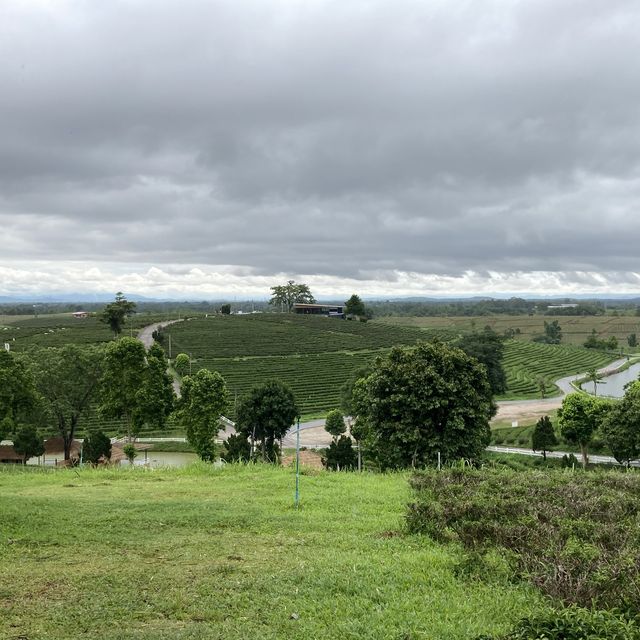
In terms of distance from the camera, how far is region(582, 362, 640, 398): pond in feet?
218

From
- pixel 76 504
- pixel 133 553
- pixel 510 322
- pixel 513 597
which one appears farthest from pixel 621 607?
pixel 510 322

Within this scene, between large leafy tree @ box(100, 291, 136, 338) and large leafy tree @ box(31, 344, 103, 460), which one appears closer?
large leafy tree @ box(31, 344, 103, 460)

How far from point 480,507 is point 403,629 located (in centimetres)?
350

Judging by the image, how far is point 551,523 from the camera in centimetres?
745

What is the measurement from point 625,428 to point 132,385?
82.8 ft

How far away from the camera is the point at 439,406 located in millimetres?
19812

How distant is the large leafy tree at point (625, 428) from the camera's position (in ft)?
92.7

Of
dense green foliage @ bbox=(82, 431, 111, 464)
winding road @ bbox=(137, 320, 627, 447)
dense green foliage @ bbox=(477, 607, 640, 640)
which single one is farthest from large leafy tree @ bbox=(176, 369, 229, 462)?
dense green foliage @ bbox=(477, 607, 640, 640)

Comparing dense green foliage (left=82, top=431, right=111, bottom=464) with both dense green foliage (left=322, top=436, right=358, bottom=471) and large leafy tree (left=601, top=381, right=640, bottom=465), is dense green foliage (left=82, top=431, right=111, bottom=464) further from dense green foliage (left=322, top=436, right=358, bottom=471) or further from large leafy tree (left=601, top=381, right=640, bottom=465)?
large leafy tree (left=601, top=381, right=640, bottom=465)

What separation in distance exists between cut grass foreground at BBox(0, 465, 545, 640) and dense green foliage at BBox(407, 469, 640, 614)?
39 centimetres

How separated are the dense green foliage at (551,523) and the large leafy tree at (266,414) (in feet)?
66.7

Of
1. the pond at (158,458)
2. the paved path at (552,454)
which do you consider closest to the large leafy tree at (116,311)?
the pond at (158,458)

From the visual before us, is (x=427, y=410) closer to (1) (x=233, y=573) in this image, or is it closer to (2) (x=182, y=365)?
(1) (x=233, y=573)

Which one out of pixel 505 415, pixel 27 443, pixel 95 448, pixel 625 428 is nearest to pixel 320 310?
pixel 505 415
